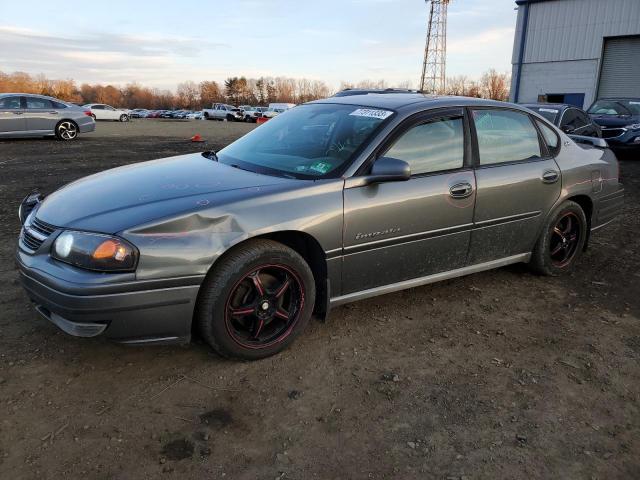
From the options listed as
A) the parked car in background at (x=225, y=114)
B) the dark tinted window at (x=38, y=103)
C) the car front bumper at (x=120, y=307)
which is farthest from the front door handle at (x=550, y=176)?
the parked car in background at (x=225, y=114)

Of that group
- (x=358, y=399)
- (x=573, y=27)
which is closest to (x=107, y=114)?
(x=573, y=27)

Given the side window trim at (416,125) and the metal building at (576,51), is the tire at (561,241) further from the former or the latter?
the metal building at (576,51)

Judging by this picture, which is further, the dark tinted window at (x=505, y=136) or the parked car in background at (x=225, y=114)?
the parked car in background at (x=225, y=114)

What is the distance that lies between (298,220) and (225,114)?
4901 cm

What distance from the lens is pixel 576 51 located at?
81.7 ft

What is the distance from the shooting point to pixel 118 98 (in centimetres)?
13525

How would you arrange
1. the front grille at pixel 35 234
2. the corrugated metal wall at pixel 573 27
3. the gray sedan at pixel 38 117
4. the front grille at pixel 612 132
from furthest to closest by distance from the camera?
the corrugated metal wall at pixel 573 27
the gray sedan at pixel 38 117
the front grille at pixel 612 132
the front grille at pixel 35 234

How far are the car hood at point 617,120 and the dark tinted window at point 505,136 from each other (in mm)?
10133

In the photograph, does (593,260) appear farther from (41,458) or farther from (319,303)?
(41,458)

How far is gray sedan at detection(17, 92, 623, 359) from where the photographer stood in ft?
8.64

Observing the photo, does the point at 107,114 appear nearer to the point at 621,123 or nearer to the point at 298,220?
the point at 621,123

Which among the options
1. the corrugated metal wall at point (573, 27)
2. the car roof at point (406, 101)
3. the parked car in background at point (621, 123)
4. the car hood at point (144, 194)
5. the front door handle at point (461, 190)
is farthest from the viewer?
the corrugated metal wall at point (573, 27)

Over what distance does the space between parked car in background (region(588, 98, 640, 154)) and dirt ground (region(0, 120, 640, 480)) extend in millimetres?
10087

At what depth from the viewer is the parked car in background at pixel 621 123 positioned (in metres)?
12.2
